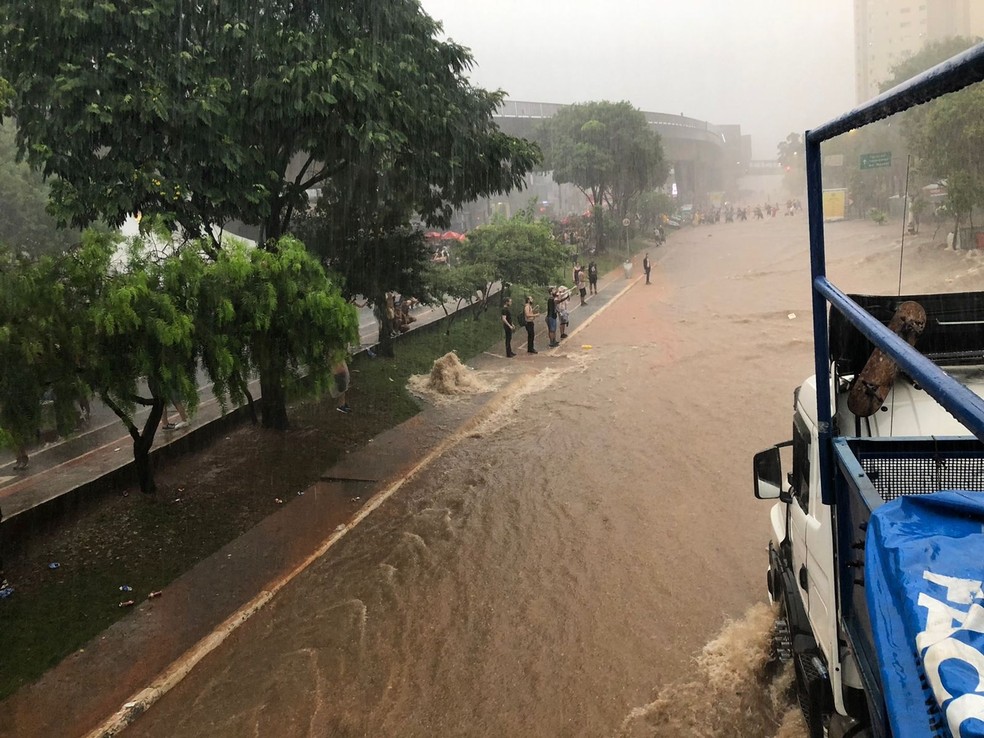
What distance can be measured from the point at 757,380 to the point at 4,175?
1938cm

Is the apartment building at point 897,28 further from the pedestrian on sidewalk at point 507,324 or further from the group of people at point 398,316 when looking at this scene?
the group of people at point 398,316

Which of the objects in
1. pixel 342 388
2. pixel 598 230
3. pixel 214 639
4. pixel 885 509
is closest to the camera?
pixel 885 509

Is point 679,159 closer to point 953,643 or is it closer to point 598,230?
point 598,230

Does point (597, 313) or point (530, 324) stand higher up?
point (530, 324)

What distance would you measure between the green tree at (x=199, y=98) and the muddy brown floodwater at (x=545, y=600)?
281cm

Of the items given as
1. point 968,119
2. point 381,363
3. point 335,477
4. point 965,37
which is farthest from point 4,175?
point 965,37

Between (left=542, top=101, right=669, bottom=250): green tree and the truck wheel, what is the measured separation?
3755 centimetres

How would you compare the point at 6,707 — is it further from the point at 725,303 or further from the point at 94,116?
the point at 725,303

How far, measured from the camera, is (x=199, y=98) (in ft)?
30.6

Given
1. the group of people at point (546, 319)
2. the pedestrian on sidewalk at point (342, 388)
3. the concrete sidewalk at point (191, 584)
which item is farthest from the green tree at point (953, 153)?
the pedestrian on sidewalk at point (342, 388)

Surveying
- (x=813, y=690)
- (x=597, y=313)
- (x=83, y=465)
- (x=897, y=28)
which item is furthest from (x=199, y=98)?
(x=897, y=28)

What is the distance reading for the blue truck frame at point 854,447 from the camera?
2.05 metres

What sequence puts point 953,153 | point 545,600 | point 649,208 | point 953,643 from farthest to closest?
point 649,208, point 953,153, point 545,600, point 953,643

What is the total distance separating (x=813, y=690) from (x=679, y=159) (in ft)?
273
